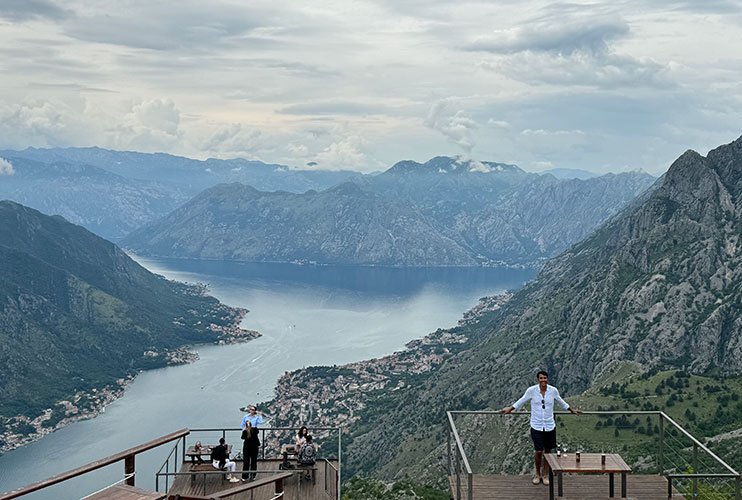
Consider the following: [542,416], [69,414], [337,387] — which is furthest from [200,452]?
[69,414]

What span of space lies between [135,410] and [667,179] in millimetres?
123647

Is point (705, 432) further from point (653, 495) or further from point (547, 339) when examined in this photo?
point (547, 339)

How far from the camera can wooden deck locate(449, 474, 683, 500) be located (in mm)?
16328

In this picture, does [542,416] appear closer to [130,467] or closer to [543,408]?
[543,408]

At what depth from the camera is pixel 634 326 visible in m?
103

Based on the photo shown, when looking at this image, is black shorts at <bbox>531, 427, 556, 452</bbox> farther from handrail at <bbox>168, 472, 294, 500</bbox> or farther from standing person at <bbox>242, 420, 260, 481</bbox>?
standing person at <bbox>242, 420, 260, 481</bbox>

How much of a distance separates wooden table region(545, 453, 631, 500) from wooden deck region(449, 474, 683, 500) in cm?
43

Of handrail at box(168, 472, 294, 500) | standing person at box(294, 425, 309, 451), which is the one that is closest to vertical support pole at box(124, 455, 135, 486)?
handrail at box(168, 472, 294, 500)

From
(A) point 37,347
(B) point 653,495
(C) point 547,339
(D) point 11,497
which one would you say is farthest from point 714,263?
(A) point 37,347

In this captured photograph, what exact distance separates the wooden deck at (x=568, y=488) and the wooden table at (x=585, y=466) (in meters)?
0.43

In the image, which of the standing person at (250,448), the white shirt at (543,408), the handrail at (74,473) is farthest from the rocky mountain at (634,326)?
the handrail at (74,473)

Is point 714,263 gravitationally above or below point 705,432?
above

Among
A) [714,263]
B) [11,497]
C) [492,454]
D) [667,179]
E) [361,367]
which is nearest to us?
[11,497]

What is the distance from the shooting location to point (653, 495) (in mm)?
16531
